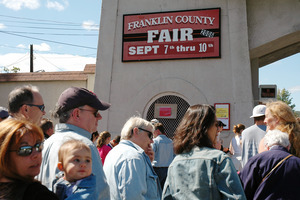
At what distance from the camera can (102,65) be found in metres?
12.6

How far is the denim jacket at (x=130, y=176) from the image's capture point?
3.16 metres

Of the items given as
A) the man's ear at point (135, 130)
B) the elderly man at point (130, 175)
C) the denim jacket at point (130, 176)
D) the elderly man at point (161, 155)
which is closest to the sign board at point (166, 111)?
the elderly man at point (161, 155)

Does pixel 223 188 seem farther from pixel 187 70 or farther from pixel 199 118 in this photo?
pixel 187 70

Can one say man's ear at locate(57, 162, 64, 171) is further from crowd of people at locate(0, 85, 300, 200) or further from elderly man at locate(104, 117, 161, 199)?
elderly man at locate(104, 117, 161, 199)

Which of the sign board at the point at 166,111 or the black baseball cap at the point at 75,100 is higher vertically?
the sign board at the point at 166,111

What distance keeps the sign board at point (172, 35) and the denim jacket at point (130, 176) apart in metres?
8.76

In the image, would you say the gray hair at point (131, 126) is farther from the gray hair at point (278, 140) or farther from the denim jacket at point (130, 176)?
the gray hair at point (278, 140)

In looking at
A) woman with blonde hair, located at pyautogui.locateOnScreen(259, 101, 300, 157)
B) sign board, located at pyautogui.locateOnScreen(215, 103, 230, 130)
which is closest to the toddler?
woman with blonde hair, located at pyautogui.locateOnScreen(259, 101, 300, 157)

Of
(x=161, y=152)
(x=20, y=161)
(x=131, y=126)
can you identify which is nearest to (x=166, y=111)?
(x=161, y=152)

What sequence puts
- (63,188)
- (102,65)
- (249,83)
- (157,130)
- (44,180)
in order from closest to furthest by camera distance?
(63,188) → (44,180) → (157,130) → (249,83) → (102,65)

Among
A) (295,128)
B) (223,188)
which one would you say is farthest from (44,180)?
(295,128)

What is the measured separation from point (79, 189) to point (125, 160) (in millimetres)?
1044

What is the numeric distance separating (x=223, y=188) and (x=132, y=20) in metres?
10.8

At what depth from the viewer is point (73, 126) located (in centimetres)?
283
